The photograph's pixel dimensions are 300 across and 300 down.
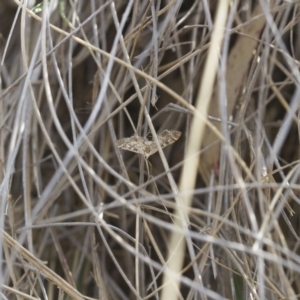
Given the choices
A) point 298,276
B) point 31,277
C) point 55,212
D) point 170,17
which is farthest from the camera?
point 55,212

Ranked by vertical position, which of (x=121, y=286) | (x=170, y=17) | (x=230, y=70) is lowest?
(x=121, y=286)

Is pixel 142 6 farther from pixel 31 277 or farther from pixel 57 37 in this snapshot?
pixel 31 277

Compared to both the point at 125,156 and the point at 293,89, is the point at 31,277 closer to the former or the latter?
the point at 125,156

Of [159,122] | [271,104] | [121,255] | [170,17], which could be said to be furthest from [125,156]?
[170,17]

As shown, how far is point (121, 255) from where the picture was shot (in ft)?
3.77

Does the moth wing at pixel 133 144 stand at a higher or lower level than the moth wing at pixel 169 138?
higher

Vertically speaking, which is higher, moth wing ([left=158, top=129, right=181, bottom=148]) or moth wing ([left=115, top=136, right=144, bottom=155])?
moth wing ([left=115, top=136, right=144, bottom=155])

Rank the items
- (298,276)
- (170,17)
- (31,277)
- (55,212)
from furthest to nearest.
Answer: (55,212), (298,276), (31,277), (170,17)

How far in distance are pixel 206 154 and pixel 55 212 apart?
315 millimetres

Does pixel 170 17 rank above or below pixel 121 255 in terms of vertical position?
above

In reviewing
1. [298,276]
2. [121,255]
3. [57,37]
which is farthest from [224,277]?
[57,37]

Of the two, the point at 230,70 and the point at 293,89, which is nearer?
the point at 230,70

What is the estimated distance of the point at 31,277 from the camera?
33.9 inches

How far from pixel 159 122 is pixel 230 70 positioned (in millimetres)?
201
